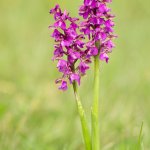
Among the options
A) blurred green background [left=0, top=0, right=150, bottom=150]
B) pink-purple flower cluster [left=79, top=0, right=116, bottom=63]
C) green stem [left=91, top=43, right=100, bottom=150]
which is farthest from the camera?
blurred green background [left=0, top=0, right=150, bottom=150]

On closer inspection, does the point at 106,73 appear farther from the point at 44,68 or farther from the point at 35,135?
the point at 35,135

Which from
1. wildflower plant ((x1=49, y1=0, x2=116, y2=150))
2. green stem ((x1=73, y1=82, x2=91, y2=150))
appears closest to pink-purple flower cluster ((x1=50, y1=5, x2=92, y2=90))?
wildflower plant ((x1=49, y1=0, x2=116, y2=150))

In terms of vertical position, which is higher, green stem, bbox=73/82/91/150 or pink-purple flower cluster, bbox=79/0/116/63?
pink-purple flower cluster, bbox=79/0/116/63

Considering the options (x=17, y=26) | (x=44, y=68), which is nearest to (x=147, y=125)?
(x=44, y=68)

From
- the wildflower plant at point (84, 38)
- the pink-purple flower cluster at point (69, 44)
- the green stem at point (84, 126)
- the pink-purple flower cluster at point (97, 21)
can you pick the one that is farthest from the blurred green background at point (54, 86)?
the pink-purple flower cluster at point (97, 21)

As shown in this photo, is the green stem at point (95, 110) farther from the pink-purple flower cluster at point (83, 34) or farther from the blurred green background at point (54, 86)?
the blurred green background at point (54, 86)

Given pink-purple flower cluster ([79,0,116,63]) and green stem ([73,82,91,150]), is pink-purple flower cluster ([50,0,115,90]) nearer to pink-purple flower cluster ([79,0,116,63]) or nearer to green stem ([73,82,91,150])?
pink-purple flower cluster ([79,0,116,63])
